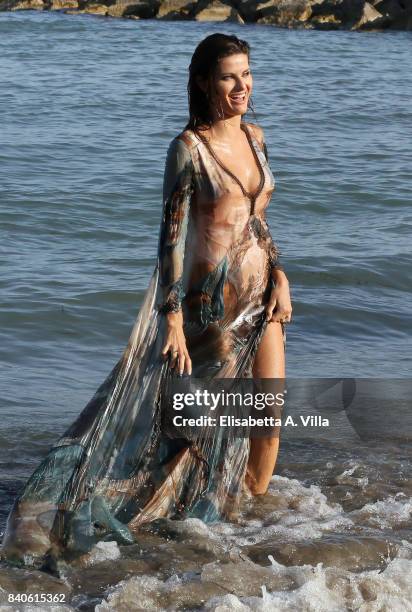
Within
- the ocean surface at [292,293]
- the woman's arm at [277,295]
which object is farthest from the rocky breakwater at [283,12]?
the woman's arm at [277,295]

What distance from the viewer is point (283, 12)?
31531mm

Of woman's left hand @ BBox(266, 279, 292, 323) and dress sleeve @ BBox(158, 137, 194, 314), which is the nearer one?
dress sleeve @ BBox(158, 137, 194, 314)

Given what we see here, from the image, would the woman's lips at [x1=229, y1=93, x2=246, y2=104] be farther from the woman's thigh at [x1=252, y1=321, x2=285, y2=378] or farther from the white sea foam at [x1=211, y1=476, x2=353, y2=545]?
the white sea foam at [x1=211, y1=476, x2=353, y2=545]

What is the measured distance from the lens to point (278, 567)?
4.12 m

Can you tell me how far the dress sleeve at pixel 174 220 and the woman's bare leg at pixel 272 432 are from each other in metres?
0.45

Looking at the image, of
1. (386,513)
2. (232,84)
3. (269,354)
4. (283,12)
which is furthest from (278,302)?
(283,12)

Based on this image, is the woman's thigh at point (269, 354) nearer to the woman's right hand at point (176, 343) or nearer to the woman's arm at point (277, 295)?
the woman's arm at point (277, 295)

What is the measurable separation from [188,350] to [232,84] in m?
0.98

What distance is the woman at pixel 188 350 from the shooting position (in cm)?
412

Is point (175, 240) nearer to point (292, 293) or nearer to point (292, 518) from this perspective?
point (292, 518)

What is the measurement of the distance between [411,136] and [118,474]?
11.9 meters

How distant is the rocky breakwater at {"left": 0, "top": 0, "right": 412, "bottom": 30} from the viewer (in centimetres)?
3084

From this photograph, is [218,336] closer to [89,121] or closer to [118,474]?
[118,474]

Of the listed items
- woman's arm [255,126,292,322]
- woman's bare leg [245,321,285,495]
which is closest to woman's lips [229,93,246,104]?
woman's arm [255,126,292,322]
